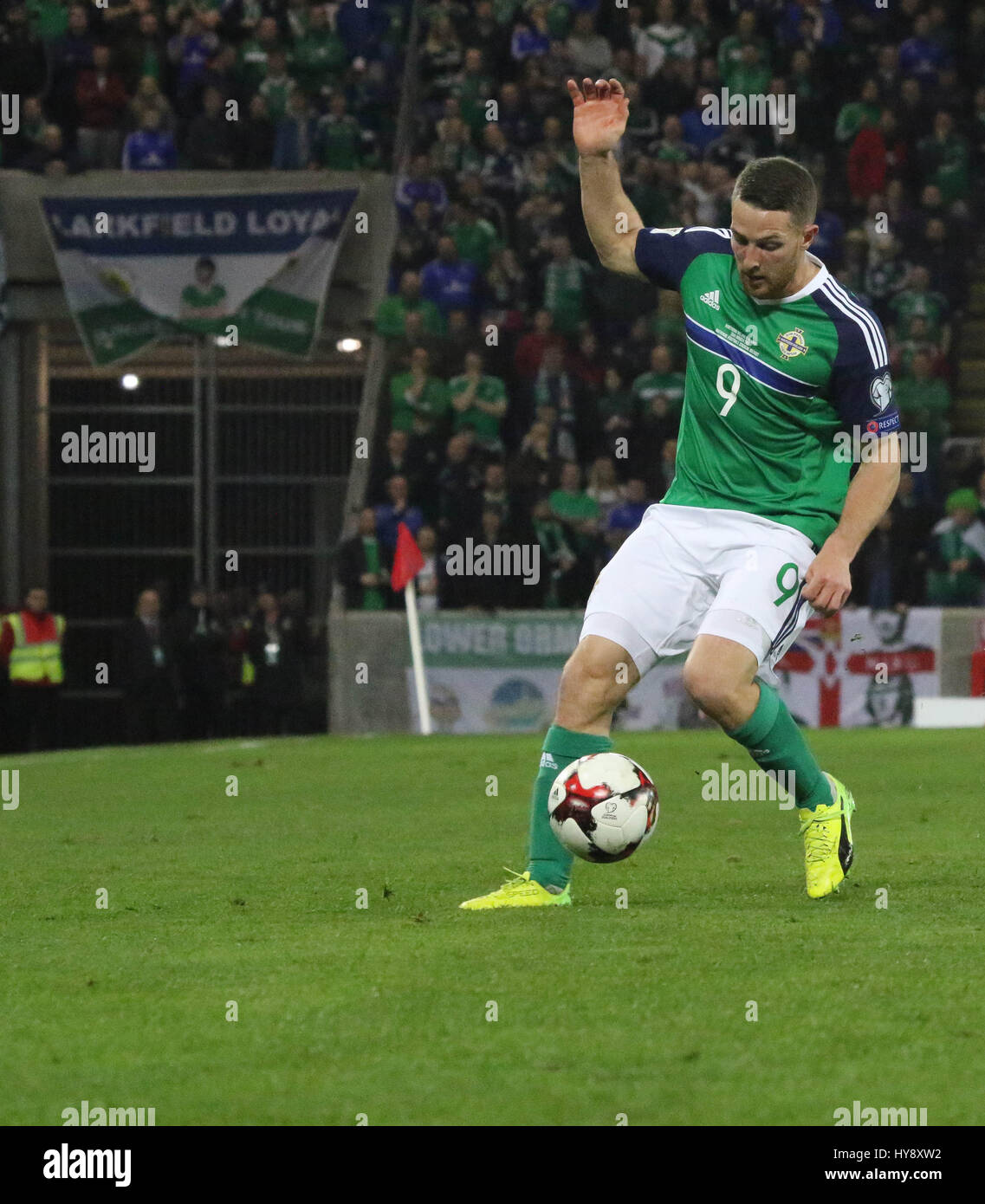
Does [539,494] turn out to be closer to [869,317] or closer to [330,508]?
[330,508]

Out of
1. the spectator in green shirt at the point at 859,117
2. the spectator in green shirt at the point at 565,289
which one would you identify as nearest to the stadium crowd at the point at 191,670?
the spectator in green shirt at the point at 565,289

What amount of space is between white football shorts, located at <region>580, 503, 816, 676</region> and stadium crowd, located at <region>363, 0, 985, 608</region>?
12011mm

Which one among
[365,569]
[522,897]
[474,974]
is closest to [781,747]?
[522,897]

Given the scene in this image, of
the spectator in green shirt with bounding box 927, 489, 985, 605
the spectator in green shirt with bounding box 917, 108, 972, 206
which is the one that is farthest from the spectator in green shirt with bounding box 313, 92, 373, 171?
the spectator in green shirt with bounding box 927, 489, 985, 605

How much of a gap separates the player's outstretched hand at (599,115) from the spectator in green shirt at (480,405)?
13112 millimetres

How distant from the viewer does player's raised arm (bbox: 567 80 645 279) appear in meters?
7.56

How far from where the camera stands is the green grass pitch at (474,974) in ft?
15.2

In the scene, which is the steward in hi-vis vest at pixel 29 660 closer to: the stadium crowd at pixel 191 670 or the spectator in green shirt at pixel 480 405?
the stadium crowd at pixel 191 670

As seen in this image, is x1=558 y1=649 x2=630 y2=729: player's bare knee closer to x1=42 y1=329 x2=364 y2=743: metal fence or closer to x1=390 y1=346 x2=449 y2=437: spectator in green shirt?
x1=390 y1=346 x2=449 y2=437: spectator in green shirt

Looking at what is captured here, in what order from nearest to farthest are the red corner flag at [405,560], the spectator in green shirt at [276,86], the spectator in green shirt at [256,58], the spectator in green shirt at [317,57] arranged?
the red corner flag at [405,560], the spectator in green shirt at [276,86], the spectator in green shirt at [256,58], the spectator in green shirt at [317,57]

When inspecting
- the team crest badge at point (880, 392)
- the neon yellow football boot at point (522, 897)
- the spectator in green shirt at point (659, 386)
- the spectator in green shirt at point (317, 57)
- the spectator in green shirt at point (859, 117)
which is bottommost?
the neon yellow football boot at point (522, 897)

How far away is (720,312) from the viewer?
748 cm

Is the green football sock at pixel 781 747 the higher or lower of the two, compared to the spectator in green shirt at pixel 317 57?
lower

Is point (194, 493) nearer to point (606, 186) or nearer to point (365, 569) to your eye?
point (365, 569)
